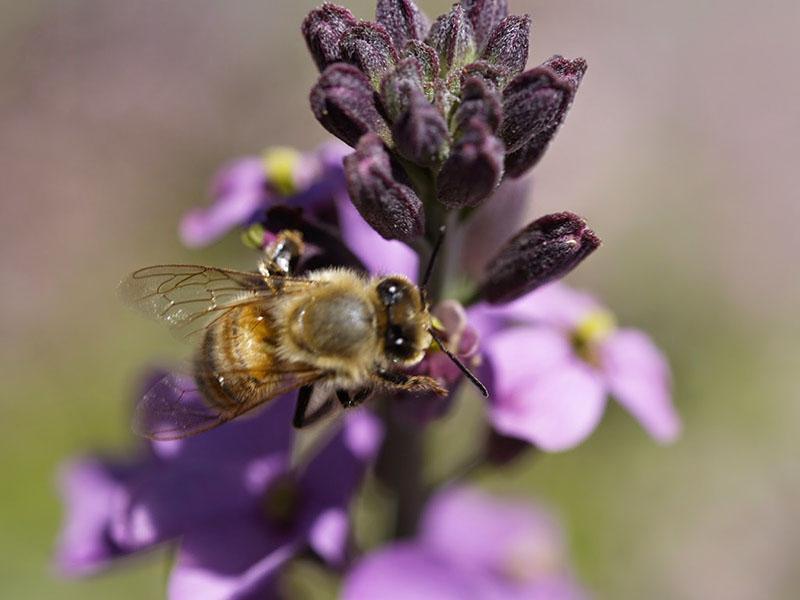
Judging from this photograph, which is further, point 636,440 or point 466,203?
point 636,440

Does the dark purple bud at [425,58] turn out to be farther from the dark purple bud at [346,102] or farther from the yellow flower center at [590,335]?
the yellow flower center at [590,335]

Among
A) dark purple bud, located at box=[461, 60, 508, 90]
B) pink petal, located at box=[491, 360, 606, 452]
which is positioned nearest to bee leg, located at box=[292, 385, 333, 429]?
pink petal, located at box=[491, 360, 606, 452]

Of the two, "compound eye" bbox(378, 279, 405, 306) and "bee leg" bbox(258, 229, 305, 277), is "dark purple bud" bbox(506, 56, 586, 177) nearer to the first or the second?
"compound eye" bbox(378, 279, 405, 306)

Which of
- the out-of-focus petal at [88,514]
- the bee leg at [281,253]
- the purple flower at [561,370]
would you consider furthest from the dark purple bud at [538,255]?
the out-of-focus petal at [88,514]

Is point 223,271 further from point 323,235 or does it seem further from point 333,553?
point 333,553

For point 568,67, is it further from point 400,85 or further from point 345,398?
point 345,398

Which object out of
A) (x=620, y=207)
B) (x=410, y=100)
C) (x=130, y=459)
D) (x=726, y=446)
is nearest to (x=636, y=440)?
(x=726, y=446)

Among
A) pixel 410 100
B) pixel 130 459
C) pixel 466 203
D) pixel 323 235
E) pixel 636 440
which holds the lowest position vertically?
pixel 636 440
